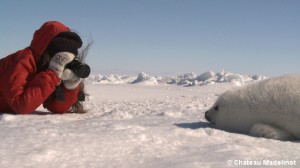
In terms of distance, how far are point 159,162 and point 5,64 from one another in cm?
255

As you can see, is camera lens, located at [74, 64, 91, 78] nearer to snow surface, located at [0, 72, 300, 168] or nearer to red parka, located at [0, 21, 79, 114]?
red parka, located at [0, 21, 79, 114]

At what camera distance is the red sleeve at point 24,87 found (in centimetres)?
350

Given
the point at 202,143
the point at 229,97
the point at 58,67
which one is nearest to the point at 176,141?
the point at 202,143

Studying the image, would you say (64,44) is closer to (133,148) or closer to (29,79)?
(29,79)

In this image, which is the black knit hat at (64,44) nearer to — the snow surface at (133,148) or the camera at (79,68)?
the camera at (79,68)

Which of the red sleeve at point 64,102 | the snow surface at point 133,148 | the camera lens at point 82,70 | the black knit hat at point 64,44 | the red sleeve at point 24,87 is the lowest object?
the snow surface at point 133,148

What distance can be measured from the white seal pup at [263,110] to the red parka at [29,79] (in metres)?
1.54

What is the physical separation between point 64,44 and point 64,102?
65 centimetres

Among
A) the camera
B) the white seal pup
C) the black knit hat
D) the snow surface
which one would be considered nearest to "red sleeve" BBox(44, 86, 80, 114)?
the camera

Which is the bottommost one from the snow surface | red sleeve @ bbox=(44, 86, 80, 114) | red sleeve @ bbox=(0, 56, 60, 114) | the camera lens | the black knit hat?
the snow surface

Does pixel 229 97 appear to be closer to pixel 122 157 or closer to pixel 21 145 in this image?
pixel 122 157

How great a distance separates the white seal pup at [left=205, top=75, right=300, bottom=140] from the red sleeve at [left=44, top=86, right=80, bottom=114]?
1.52 meters

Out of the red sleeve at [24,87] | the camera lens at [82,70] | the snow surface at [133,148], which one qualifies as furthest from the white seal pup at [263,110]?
the red sleeve at [24,87]

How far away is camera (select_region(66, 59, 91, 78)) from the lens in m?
3.69
